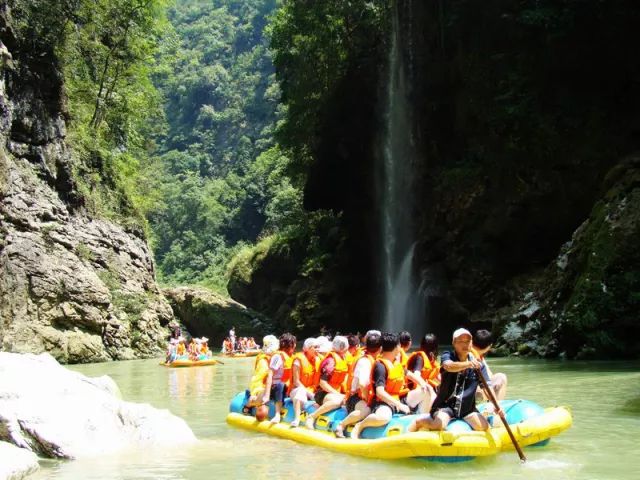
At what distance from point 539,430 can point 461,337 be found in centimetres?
166

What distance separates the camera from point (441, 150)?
100 ft

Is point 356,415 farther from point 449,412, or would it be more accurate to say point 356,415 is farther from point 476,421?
point 476,421

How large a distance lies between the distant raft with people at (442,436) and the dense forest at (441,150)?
9.79 metres

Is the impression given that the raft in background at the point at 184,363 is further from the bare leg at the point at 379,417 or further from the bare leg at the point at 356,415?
the bare leg at the point at 379,417

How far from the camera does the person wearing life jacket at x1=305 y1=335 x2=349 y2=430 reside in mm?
8359

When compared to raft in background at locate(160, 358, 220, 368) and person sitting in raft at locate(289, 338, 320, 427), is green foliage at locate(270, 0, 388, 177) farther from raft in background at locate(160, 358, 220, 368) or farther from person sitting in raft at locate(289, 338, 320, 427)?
person sitting in raft at locate(289, 338, 320, 427)

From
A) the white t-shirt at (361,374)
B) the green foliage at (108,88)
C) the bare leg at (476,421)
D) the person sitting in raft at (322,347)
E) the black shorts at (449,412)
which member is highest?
the green foliage at (108,88)

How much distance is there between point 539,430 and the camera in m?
7.32

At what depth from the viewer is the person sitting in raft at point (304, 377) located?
8741 millimetres

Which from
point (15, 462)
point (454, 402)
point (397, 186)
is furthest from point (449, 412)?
point (397, 186)

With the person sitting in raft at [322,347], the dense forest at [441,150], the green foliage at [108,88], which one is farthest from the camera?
the green foliage at [108,88]

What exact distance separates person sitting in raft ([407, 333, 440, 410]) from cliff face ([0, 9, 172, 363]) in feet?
42.6

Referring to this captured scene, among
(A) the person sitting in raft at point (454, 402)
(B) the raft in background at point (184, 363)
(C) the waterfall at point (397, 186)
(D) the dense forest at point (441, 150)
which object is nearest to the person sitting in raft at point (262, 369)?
(A) the person sitting in raft at point (454, 402)

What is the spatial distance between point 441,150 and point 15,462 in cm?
2583
